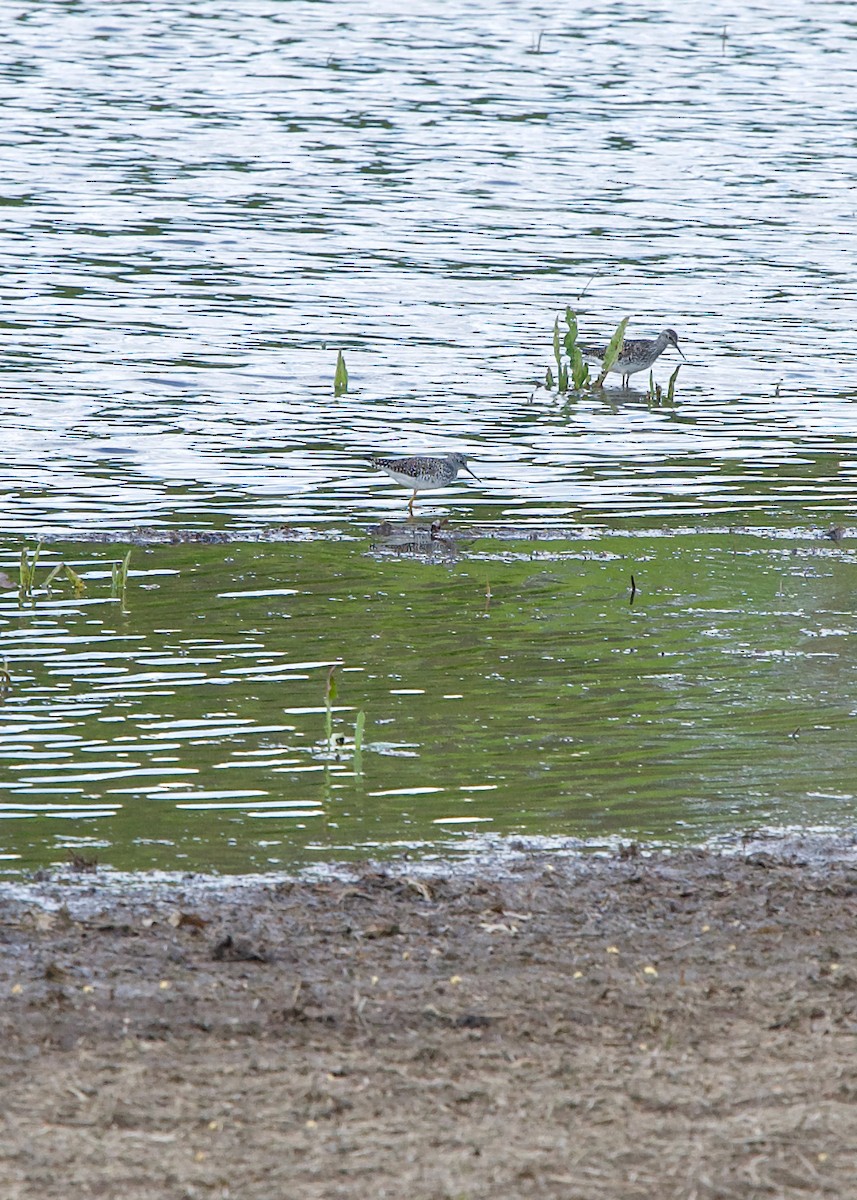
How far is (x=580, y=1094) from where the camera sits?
5445 mm

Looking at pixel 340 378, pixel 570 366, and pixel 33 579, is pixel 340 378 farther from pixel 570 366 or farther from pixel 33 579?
pixel 33 579

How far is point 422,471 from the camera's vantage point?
13.4 m

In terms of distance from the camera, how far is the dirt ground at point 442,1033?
5.01 meters

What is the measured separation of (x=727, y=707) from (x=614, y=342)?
838cm

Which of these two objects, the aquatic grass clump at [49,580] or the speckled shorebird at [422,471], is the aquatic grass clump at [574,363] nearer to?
the speckled shorebird at [422,471]

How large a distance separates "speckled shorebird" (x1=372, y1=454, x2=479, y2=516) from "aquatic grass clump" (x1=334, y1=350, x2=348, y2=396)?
11.1 feet

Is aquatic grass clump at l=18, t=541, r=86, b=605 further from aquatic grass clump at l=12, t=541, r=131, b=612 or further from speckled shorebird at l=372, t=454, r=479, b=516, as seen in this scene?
speckled shorebird at l=372, t=454, r=479, b=516

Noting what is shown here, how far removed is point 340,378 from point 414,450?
207 centimetres

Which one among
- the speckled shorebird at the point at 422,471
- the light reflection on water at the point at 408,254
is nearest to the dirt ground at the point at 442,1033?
the speckled shorebird at the point at 422,471

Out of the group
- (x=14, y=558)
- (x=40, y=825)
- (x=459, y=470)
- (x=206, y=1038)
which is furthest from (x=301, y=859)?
(x=459, y=470)

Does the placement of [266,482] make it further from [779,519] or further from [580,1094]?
[580,1094]

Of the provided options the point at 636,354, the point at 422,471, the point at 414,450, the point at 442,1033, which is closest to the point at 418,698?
the point at 442,1033

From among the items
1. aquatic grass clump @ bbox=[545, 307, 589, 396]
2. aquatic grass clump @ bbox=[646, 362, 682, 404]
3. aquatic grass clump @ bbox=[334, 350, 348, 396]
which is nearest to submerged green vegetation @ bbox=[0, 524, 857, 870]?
aquatic grass clump @ bbox=[334, 350, 348, 396]

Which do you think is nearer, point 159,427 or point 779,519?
point 779,519
